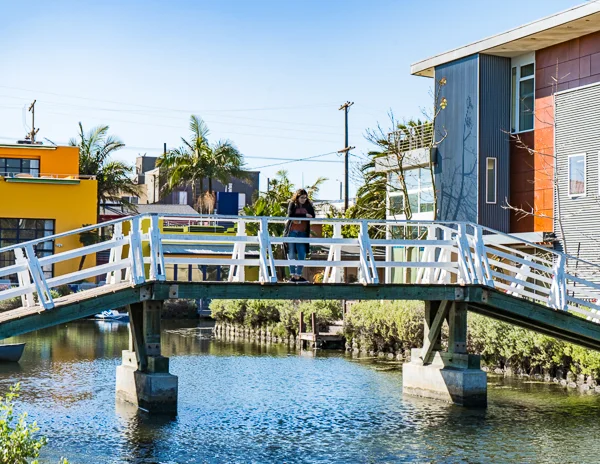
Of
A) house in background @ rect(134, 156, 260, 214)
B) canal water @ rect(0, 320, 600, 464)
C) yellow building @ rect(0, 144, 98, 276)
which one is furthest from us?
house in background @ rect(134, 156, 260, 214)

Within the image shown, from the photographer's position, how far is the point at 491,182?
3806 centimetres

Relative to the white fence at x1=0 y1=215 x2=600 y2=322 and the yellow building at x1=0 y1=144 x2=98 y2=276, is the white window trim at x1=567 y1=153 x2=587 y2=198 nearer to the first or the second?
the white fence at x1=0 y1=215 x2=600 y2=322

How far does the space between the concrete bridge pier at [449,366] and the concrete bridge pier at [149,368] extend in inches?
244

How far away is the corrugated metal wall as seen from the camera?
1316 inches

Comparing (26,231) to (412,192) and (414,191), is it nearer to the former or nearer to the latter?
(412,192)

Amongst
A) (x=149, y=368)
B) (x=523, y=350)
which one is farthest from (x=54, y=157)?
(x=149, y=368)

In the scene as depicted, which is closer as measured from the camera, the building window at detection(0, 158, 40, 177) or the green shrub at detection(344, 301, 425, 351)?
the green shrub at detection(344, 301, 425, 351)

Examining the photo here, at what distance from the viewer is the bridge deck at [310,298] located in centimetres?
1858

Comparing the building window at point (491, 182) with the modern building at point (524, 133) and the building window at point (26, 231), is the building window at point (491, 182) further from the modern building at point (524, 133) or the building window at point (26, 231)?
the building window at point (26, 231)

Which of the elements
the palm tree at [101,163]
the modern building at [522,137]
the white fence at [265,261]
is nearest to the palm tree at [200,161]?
the palm tree at [101,163]

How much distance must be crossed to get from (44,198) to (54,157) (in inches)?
142

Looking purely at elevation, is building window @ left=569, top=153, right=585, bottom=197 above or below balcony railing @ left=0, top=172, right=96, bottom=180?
below

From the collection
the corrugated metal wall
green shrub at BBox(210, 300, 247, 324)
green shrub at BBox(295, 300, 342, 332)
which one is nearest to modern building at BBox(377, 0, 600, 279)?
the corrugated metal wall

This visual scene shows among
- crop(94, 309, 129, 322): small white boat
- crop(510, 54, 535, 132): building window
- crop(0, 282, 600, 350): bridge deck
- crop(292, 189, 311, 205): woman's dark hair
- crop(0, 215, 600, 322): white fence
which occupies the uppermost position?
crop(510, 54, 535, 132): building window
